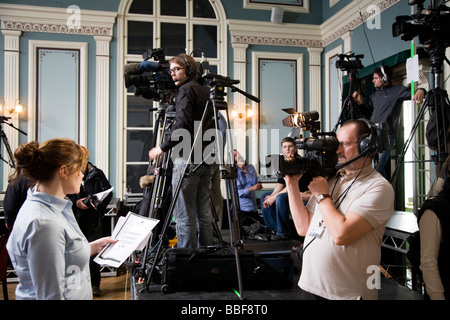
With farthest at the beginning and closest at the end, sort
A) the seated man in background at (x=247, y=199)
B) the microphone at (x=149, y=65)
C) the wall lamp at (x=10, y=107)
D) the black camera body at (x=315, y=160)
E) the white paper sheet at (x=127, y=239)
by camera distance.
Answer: the wall lamp at (x=10, y=107) → the seated man in background at (x=247, y=199) → the microphone at (x=149, y=65) → the black camera body at (x=315, y=160) → the white paper sheet at (x=127, y=239)

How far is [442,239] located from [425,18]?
4.66ft

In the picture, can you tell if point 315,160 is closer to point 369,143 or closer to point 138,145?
point 369,143

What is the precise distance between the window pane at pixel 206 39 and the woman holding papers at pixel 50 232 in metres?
5.20

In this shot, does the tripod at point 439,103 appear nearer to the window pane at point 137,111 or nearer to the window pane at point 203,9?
the window pane at point 137,111

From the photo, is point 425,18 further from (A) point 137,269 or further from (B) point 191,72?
(A) point 137,269

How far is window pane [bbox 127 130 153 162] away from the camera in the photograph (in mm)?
5848

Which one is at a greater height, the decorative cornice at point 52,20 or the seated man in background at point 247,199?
the decorative cornice at point 52,20

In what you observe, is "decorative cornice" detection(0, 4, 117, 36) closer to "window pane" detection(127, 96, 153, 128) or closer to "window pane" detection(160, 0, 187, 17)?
"window pane" detection(160, 0, 187, 17)

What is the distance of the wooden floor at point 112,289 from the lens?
3.00 m

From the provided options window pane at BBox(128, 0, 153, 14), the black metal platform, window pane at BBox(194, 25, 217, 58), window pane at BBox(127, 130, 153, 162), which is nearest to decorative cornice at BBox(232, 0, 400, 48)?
window pane at BBox(194, 25, 217, 58)

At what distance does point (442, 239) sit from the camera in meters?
1.47

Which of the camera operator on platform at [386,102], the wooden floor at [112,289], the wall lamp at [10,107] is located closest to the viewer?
the wooden floor at [112,289]

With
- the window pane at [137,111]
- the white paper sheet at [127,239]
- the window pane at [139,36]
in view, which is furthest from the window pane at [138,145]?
the white paper sheet at [127,239]
